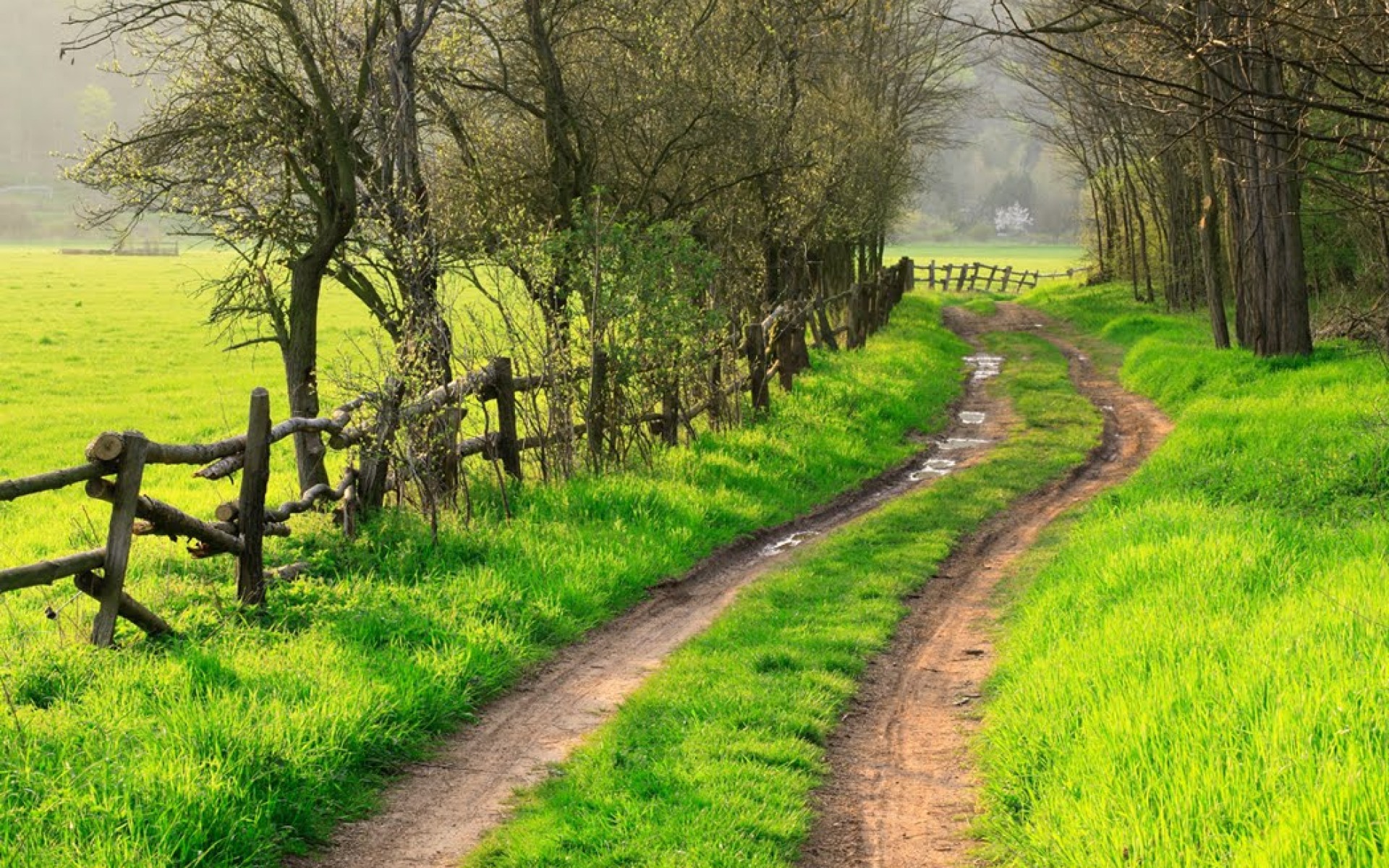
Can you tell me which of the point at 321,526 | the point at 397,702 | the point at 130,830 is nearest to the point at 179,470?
the point at 321,526

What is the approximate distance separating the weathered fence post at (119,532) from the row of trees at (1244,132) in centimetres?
607

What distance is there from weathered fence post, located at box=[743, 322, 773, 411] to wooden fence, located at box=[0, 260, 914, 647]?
7.50 feet

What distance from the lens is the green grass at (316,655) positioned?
5.79 metres

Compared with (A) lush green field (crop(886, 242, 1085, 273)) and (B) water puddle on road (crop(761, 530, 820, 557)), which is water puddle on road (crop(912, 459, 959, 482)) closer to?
(B) water puddle on road (crop(761, 530, 820, 557))

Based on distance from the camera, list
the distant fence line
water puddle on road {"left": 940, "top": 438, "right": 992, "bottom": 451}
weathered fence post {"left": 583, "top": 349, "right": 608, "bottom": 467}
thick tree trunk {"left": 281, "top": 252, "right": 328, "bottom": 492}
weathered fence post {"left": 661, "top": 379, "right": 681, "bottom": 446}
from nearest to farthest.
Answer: weathered fence post {"left": 583, "top": 349, "right": 608, "bottom": 467}
thick tree trunk {"left": 281, "top": 252, "right": 328, "bottom": 492}
weathered fence post {"left": 661, "top": 379, "right": 681, "bottom": 446}
water puddle on road {"left": 940, "top": 438, "right": 992, "bottom": 451}
the distant fence line

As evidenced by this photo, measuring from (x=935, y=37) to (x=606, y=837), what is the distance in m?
40.4

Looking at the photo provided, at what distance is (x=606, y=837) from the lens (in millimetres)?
5957

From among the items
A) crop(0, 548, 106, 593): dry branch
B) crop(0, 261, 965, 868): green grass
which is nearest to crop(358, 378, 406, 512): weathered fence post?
crop(0, 261, 965, 868): green grass

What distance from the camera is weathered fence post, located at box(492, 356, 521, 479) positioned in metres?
12.7

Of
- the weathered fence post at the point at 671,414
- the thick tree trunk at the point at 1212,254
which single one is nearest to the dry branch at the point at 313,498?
the weathered fence post at the point at 671,414

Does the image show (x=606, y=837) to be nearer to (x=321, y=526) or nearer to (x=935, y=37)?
(x=321, y=526)

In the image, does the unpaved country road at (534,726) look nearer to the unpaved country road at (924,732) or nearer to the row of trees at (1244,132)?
the unpaved country road at (924,732)

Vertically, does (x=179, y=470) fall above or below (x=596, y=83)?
below

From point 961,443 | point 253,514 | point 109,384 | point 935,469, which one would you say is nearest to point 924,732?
point 253,514
